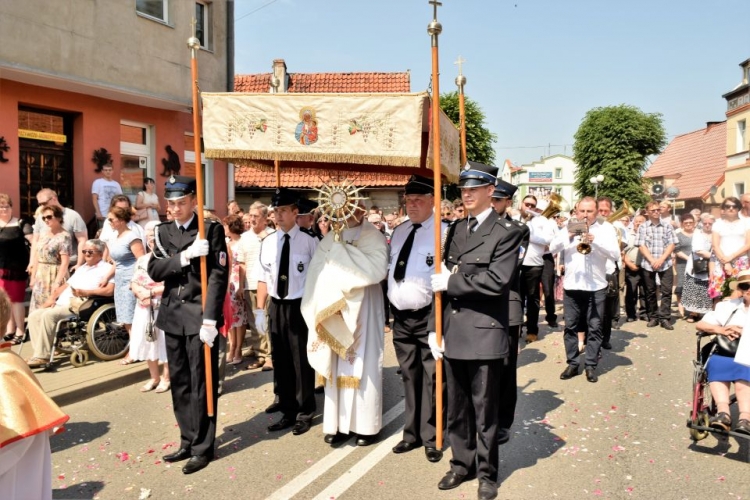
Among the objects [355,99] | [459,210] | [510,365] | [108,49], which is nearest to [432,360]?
[510,365]

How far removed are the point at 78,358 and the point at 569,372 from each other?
602 centimetres

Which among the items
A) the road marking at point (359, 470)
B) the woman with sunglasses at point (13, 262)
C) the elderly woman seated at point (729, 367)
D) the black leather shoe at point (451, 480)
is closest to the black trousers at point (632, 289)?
the elderly woman seated at point (729, 367)

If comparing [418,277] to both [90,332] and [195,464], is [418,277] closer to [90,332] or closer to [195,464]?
[195,464]

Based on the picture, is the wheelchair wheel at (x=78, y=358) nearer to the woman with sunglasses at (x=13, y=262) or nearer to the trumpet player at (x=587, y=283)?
the woman with sunglasses at (x=13, y=262)

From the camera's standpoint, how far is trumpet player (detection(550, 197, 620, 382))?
7.54 metres

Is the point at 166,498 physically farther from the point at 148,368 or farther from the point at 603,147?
the point at 603,147

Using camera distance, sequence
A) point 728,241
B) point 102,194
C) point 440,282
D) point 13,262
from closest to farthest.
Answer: point 440,282, point 13,262, point 728,241, point 102,194

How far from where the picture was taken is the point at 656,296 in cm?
1147

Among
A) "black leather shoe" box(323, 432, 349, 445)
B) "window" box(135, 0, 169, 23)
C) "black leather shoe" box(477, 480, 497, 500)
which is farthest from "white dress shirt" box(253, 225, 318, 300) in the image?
"window" box(135, 0, 169, 23)

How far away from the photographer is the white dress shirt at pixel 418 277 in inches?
202

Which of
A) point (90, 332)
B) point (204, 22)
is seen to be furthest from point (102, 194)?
point (204, 22)

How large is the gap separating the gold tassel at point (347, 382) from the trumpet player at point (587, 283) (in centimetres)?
335

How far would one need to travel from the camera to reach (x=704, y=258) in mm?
10555

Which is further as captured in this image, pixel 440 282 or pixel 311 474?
pixel 311 474
